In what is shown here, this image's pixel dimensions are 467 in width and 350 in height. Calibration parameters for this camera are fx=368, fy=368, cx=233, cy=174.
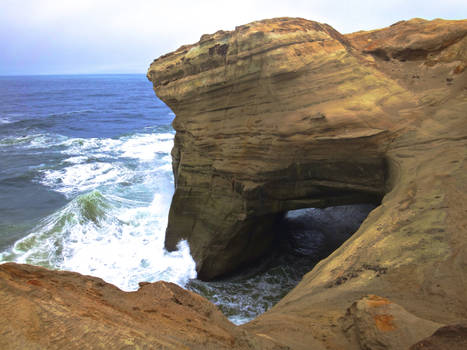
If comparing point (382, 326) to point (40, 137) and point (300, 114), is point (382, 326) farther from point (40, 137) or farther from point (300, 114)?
point (40, 137)

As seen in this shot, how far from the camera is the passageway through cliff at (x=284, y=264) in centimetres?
619

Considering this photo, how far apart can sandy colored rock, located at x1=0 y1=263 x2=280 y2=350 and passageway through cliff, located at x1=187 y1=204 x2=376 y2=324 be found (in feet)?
12.0

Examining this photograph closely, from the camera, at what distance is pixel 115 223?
9094mm

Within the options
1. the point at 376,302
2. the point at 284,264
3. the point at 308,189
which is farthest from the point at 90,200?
the point at 376,302

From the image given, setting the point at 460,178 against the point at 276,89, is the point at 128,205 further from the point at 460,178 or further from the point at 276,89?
the point at 460,178

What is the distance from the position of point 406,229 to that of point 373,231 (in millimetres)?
326

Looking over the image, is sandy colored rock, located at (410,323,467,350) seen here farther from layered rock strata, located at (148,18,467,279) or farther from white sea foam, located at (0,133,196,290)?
white sea foam, located at (0,133,196,290)

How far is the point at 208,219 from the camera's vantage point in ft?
22.7

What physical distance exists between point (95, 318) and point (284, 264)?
599cm

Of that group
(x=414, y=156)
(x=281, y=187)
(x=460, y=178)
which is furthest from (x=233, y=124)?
(x=460, y=178)

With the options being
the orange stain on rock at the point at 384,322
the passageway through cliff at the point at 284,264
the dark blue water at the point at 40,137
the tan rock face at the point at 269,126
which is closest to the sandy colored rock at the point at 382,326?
the orange stain on rock at the point at 384,322

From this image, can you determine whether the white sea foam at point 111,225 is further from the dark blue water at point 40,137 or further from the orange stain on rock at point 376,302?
the orange stain on rock at point 376,302

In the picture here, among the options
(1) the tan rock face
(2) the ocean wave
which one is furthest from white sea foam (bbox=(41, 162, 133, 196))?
(1) the tan rock face

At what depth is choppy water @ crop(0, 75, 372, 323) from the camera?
6.91m
